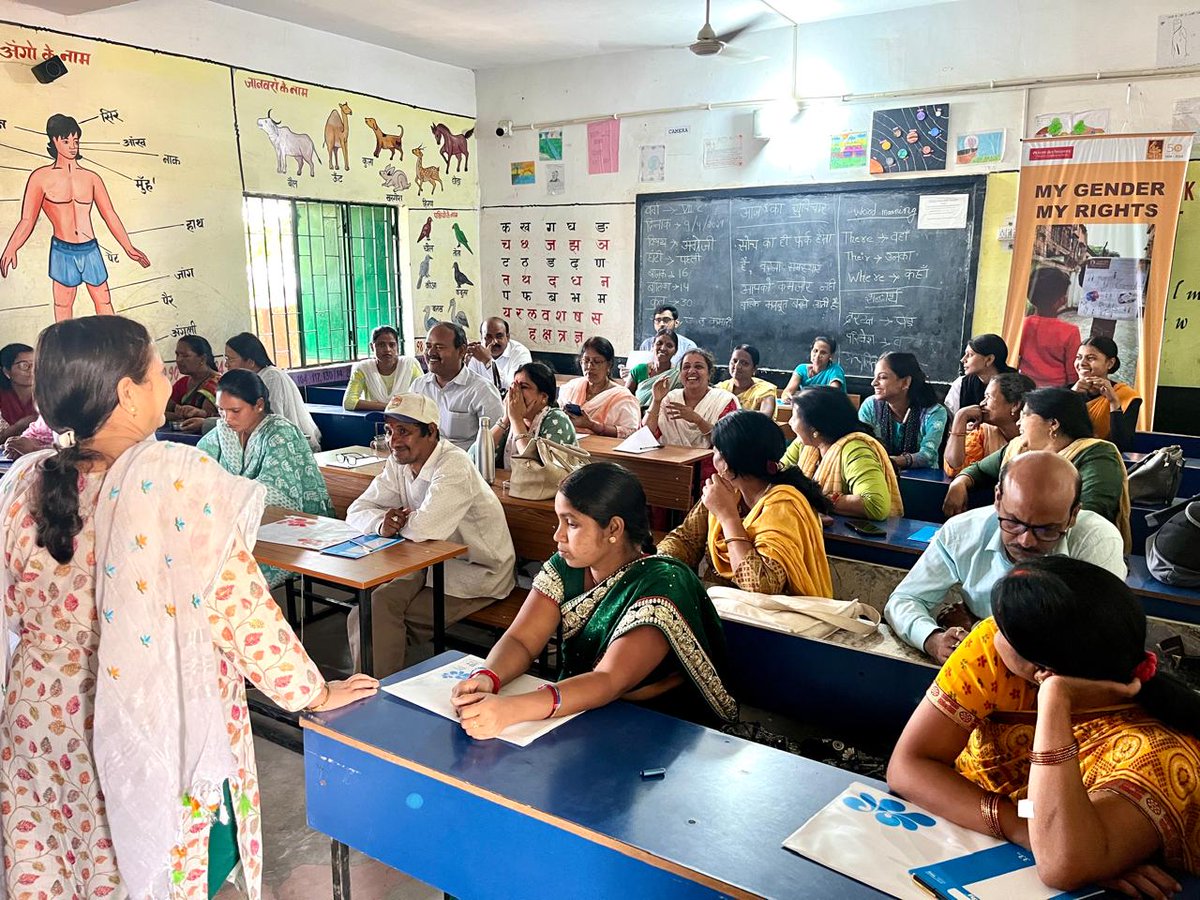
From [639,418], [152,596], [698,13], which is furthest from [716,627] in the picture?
[698,13]

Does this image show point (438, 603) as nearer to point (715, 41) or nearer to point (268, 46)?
point (715, 41)

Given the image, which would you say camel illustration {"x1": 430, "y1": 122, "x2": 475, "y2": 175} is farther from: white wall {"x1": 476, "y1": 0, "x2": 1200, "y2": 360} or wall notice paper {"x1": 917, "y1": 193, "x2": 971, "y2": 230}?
wall notice paper {"x1": 917, "y1": 193, "x2": 971, "y2": 230}

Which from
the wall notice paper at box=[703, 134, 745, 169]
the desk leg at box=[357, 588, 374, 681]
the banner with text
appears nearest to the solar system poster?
the banner with text

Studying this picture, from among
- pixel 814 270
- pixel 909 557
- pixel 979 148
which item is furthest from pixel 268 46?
pixel 909 557

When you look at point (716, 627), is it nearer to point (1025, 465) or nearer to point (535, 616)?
point (535, 616)

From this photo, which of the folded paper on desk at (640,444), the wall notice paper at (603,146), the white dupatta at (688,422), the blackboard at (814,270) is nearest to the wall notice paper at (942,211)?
the blackboard at (814,270)

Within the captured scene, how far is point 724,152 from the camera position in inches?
273

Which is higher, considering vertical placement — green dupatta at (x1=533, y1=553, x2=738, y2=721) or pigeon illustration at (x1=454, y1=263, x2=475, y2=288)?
pigeon illustration at (x1=454, y1=263, x2=475, y2=288)

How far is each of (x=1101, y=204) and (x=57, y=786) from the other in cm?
613

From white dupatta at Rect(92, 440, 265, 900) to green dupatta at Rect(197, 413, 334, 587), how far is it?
2.06 m

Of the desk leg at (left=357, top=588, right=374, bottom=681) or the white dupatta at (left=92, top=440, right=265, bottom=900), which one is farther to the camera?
the desk leg at (left=357, top=588, right=374, bottom=681)

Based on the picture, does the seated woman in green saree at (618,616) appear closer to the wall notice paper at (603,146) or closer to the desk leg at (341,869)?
the desk leg at (341,869)

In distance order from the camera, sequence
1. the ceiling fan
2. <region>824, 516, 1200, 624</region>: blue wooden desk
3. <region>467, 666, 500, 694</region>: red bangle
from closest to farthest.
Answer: <region>467, 666, 500, 694</region>: red bangle, <region>824, 516, 1200, 624</region>: blue wooden desk, the ceiling fan

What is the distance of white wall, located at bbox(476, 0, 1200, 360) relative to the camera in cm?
541
